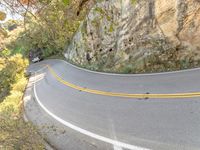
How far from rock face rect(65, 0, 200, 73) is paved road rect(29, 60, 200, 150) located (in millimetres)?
1497

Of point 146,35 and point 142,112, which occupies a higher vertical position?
point 146,35

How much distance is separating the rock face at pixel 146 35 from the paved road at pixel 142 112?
1.50 m

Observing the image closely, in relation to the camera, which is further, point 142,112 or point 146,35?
point 146,35

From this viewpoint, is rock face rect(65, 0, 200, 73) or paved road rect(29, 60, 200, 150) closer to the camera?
paved road rect(29, 60, 200, 150)

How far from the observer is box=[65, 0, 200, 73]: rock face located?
481 inches

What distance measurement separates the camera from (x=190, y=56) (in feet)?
39.8

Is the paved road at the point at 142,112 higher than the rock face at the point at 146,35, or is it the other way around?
the rock face at the point at 146,35

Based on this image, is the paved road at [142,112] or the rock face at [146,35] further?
the rock face at [146,35]

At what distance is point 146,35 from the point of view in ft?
45.6

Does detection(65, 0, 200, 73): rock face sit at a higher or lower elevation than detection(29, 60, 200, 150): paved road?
higher

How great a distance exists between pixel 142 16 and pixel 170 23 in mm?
1879

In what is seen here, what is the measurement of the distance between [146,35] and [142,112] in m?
7.04

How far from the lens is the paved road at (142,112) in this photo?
613 cm

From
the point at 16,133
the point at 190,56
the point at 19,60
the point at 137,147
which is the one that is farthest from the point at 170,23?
the point at 19,60
